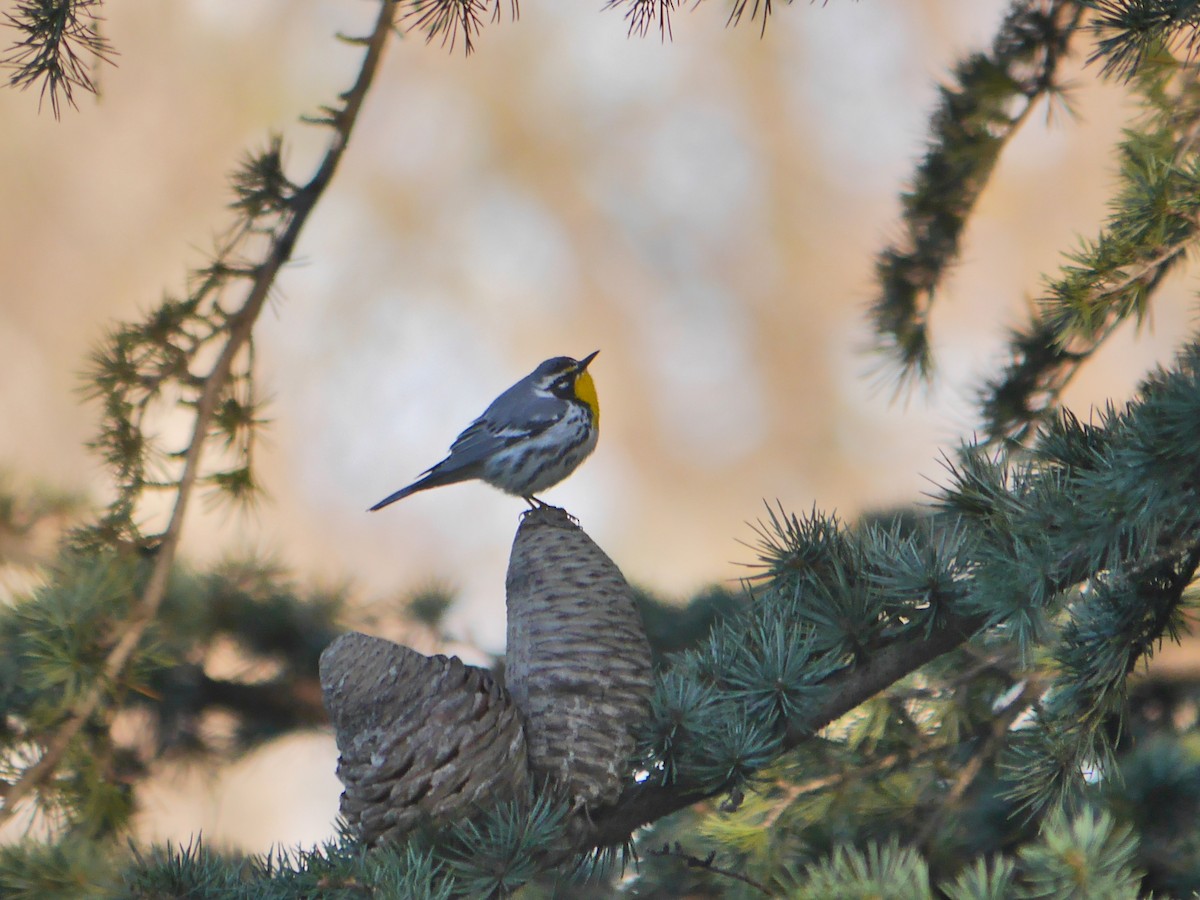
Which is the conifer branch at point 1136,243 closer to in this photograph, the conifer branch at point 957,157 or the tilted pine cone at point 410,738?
the conifer branch at point 957,157

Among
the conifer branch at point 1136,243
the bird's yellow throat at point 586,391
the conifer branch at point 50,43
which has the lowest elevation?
the conifer branch at point 1136,243

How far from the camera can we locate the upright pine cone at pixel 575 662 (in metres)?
0.83

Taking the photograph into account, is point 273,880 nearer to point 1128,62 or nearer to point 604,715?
point 604,715

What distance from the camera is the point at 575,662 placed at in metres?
0.87

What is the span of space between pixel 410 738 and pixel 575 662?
142 millimetres

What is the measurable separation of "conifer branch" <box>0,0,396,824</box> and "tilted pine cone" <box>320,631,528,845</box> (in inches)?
16.4

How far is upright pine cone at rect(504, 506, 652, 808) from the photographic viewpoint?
0.83m

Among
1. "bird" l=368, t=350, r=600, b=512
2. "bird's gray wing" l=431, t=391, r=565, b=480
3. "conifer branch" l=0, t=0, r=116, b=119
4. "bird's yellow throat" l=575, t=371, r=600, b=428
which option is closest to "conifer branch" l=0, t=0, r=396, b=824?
"conifer branch" l=0, t=0, r=116, b=119

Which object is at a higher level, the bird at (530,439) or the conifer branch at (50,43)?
the bird at (530,439)

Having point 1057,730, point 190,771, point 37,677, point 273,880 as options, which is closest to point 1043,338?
point 1057,730

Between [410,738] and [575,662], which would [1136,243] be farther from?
[410,738]

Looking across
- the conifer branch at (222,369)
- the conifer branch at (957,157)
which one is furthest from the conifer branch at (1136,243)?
the conifer branch at (222,369)

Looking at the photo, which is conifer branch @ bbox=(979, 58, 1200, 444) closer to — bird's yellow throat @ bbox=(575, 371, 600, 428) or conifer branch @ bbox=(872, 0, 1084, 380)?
conifer branch @ bbox=(872, 0, 1084, 380)

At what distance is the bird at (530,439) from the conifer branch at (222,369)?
2.18 feet
